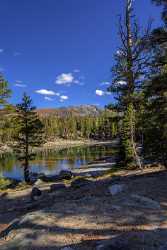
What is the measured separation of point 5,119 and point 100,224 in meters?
20.7

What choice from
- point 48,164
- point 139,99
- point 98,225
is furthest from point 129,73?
point 48,164

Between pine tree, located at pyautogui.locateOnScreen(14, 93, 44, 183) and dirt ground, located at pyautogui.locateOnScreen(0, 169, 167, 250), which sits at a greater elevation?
pine tree, located at pyautogui.locateOnScreen(14, 93, 44, 183)

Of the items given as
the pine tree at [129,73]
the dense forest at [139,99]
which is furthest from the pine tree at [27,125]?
the pine tree at [129,73]

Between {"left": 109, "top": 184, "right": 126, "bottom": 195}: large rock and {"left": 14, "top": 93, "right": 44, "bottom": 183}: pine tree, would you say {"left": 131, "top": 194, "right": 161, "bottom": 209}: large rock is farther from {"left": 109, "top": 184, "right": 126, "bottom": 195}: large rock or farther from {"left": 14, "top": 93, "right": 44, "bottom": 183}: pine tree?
{"left": 14, "top": 93, "right": 44, "bottom": 183}: pine tree

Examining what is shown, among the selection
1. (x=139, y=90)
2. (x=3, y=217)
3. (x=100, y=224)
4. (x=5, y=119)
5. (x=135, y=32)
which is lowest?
(x=3, y=217)

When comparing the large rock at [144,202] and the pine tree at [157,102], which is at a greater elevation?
the pine tree at [157,102]

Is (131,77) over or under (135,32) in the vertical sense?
under

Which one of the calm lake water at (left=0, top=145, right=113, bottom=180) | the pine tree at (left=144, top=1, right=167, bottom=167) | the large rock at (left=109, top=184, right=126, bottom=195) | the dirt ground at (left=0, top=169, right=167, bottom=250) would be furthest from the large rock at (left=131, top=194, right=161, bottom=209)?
the calm lake water at (left=0, top=145, right=113, bottom=180)

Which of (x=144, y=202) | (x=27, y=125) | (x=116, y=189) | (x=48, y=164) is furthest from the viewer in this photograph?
(x=48, y=164)

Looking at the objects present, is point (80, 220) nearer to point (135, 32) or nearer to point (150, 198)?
point (150, 198)

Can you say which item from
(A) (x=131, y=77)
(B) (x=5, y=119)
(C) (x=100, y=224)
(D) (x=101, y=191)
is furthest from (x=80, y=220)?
(B) (x=5, y=119)

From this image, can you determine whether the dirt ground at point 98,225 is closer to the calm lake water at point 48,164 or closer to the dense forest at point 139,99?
the dense forest at point 139,99

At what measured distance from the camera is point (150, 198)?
1050 cm

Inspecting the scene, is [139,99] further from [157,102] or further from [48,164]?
[48,164]
